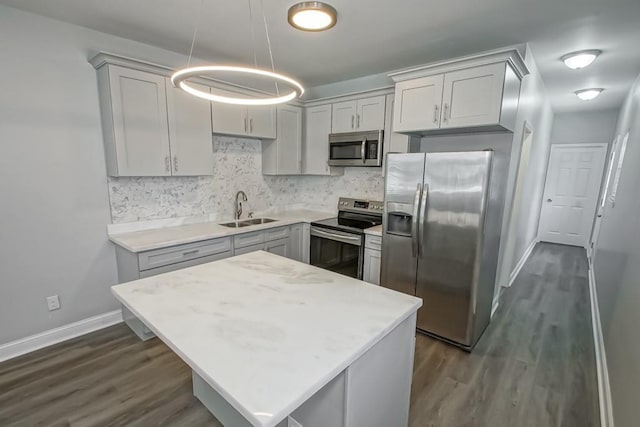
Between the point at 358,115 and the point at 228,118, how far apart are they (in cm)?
148

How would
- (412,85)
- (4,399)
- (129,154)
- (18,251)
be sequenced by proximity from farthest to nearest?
(412,85) < (129,154) < (18,251) < (4,399)

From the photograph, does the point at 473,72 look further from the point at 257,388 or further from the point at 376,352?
the point at 257,388

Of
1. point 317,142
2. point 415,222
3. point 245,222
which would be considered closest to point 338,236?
point 415,222

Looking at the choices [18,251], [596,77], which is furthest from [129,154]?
[596,77]

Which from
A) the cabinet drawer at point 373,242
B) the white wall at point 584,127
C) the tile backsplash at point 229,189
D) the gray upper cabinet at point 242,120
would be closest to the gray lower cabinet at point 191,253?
the tile backsplash at point 229,189

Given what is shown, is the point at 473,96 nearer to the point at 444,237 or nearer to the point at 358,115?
the point at 444,237

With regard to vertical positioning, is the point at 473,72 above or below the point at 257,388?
above

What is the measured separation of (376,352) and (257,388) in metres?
0.57

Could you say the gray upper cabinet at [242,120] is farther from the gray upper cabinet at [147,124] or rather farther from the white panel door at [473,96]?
the white panel door at [473,96]

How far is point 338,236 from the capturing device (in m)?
3.31

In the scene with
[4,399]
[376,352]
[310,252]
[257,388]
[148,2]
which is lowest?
[4,399]

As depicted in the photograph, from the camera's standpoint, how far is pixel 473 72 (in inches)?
95.9

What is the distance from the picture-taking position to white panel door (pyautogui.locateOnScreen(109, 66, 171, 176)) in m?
2.47

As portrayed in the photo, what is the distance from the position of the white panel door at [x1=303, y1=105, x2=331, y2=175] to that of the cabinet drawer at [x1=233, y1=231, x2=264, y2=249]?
3.98ft
